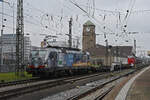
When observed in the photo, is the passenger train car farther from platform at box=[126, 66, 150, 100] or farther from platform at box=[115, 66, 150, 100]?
platform at box=[126, 66, 150, 100]

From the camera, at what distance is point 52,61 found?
24828 millimetres

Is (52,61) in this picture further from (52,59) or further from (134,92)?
(134,92)

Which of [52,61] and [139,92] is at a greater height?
[52,61]

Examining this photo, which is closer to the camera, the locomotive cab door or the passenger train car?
the passenger train car

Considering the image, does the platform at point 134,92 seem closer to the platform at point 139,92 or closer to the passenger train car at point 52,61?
the platform at point 139,92

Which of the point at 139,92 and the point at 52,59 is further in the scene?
the point at 52,59

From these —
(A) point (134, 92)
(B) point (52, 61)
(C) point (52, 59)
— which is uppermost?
(C) point (52, 59)

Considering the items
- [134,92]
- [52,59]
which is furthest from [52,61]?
[134,92]

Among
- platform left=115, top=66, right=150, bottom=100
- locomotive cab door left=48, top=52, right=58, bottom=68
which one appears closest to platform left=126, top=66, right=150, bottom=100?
platform left=115, top=66, right=150, bottom=100

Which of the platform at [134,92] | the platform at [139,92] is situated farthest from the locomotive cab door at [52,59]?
the platform at [139,92]

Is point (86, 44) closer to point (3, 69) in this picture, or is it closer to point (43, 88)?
point (3, 69)

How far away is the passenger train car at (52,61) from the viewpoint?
23.6 metres

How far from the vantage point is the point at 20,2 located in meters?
25.4

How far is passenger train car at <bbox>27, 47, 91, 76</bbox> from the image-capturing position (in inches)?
931
